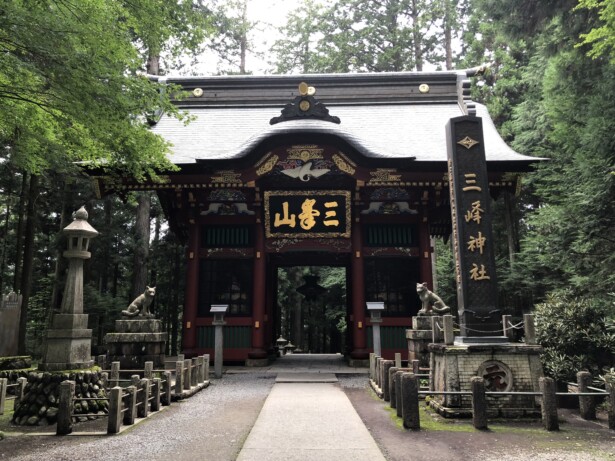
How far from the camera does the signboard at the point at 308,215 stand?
13297 millimetres

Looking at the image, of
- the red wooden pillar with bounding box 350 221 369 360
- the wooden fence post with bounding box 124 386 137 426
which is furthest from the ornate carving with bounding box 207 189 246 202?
the wooden fence post with bounding box 124 386 137 426

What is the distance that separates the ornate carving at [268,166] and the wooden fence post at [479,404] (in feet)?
28.0

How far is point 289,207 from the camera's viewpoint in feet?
43.9

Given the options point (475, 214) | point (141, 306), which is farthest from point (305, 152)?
point (475, 214)

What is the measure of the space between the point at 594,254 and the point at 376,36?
771 inches

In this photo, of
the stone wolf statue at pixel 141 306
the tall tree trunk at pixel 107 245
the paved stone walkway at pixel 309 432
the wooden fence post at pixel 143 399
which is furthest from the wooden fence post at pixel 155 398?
the tall tree trunk at pixel 107 245

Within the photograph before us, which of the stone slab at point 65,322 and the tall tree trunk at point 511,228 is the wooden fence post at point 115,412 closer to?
the stone slab at point 65,322

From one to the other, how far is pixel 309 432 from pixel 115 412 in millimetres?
2554

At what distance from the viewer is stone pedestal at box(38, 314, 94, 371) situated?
22.2 ft

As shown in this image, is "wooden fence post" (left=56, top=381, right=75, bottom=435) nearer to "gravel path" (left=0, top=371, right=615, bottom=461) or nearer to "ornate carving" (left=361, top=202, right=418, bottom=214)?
"gravel path" (left=0, top=371, right=615, bottom=461)

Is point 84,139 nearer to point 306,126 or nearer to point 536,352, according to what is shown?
point 306,126

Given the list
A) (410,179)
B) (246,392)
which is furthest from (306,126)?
(246,392)

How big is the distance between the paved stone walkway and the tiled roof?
705cm

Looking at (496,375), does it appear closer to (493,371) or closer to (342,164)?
(493,371)
